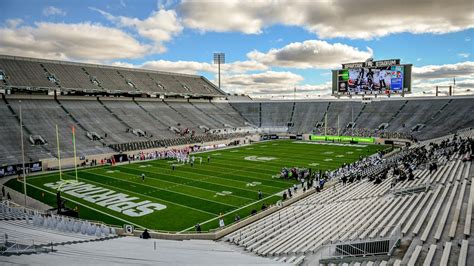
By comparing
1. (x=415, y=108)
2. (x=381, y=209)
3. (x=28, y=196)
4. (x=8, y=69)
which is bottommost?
(x=28, y=196)

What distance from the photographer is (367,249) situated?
8914mm

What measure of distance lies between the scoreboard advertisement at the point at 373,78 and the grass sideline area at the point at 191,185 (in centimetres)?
1451

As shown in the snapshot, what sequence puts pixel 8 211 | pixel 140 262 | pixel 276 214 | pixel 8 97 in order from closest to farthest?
pixel 140 262, pixel 8 211, pixel 276 214, pixel 8 97

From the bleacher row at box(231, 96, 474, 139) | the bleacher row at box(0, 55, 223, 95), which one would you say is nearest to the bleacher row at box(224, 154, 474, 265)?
the bleacher row at box(231, 96, 474, 139)

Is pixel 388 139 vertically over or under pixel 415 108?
under

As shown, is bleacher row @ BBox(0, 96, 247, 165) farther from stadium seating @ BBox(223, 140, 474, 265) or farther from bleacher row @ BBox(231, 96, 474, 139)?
stadium seating @ BBox(223, 140, 474, 265)

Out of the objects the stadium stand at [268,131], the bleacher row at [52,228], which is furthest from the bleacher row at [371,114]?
the bleacher row at [52,228]

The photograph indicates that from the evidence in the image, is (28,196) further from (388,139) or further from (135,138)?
(388,139)

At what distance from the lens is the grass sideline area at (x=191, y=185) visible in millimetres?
17781

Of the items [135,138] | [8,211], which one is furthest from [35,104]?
[8,211]

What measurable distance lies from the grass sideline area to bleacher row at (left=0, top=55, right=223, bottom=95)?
67.2 feet

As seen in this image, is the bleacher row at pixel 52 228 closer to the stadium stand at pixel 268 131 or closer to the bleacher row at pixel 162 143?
the stadium stand at pixel 268 131

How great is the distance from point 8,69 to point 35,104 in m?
6.45

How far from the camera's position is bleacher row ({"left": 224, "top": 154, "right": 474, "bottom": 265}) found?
9.36m
